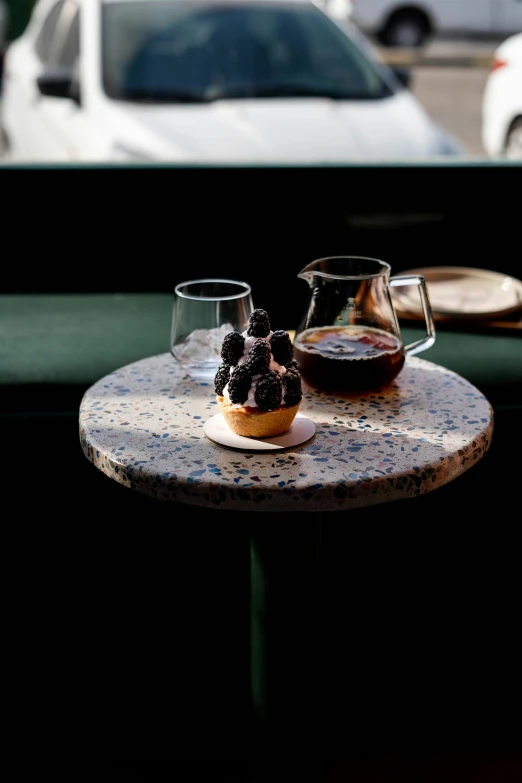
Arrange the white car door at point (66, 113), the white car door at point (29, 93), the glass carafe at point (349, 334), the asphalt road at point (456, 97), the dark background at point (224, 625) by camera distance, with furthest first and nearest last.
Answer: the asphalt road at point (456, 97), the white car door at point (29, 93), the white car door at point (66, 113), the dark background at point (224, 625), the glass carafe at point (349, 334)

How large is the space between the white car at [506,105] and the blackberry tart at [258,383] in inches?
Result: 172

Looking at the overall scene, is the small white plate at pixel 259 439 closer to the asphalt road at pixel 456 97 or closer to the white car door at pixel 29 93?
the white car door at pixel 29 93

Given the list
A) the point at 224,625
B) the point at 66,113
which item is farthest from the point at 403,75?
the point at 224,625

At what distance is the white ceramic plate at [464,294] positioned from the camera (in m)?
2.35

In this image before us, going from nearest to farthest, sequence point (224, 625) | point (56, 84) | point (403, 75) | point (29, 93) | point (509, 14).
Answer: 1. point (224, 625)
2. point (56, 84)
3. point (403, 75)
4. point (29, 93)
5. point (509, 14)

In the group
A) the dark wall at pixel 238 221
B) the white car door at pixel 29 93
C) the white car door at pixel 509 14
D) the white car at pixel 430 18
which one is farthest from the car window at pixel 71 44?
the white car door at pixel 509 14

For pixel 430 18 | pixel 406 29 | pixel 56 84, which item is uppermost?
pixel 430 18

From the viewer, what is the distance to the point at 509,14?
12.2 m

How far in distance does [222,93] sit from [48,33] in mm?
1877

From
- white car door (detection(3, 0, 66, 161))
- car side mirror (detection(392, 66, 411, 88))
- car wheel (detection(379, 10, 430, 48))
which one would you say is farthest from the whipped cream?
car wheel (detection(379, 10, 430, 48))

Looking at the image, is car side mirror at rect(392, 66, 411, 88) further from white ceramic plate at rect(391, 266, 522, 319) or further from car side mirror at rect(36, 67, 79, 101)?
white ceramic plate at rect(391, 266, 522, 319)

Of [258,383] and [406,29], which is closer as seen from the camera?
[258,383]

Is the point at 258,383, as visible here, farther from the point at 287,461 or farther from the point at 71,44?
the point at 71,44

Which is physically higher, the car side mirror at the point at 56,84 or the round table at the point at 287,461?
the car side mirror at the point at 56,84
